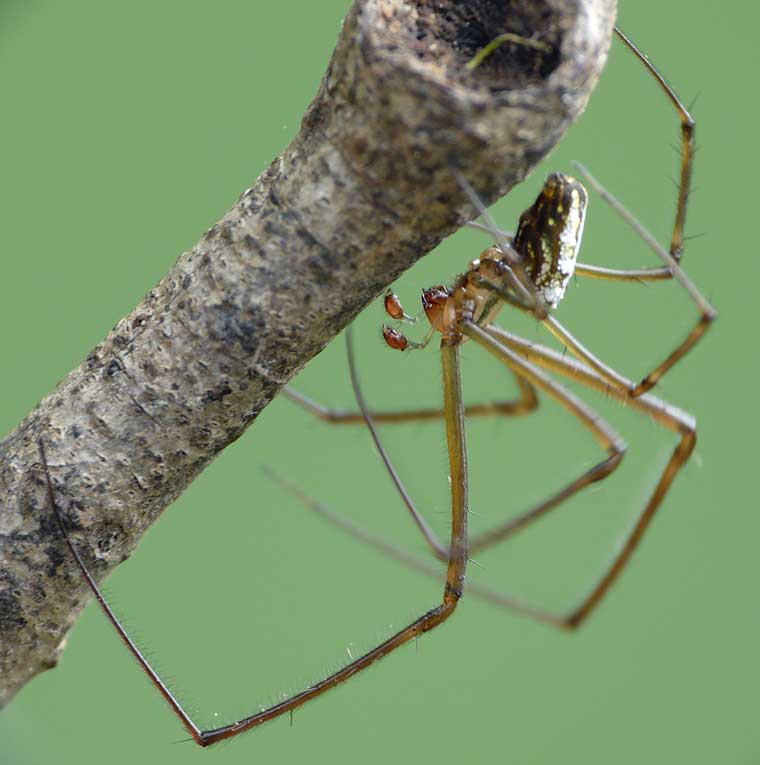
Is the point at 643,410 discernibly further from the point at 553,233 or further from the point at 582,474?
the point at 553,233

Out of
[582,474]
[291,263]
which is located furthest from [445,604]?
[291,263]

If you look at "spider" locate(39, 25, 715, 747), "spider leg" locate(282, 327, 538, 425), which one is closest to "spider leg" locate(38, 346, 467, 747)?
"spider" locate(39, 25, 715, 747)

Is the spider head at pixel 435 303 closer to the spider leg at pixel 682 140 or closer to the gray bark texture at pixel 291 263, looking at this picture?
the spider leg at pixel 682 140

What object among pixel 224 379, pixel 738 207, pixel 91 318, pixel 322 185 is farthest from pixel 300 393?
pixel 738 207

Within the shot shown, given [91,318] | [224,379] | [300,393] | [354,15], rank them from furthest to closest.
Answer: [91,318]
[300,393]
[224,379]
[354,15]

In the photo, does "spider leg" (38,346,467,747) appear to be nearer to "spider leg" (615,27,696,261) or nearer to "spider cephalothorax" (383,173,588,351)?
"spider cephalothorax" (383,173,588,351)

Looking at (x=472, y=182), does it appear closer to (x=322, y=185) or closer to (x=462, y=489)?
(x=322, y=185)
